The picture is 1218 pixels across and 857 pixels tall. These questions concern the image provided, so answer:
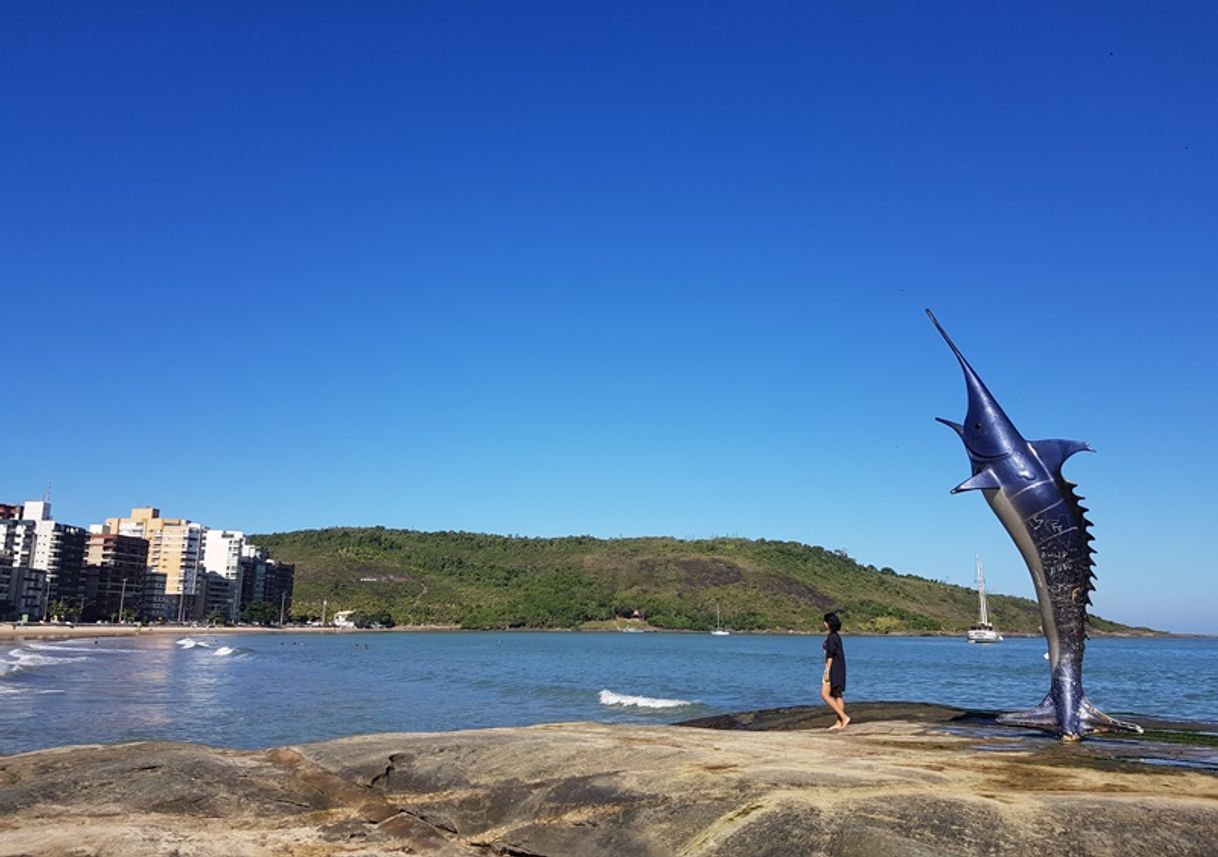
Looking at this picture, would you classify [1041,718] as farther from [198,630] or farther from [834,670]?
[198,630]

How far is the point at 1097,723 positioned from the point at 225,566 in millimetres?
200073

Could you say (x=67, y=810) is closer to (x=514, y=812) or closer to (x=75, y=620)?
(x=514, y=812)

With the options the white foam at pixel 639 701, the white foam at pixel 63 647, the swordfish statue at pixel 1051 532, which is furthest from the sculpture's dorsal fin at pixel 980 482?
the white foam at pixel 63 647

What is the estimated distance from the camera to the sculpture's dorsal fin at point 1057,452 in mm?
15461

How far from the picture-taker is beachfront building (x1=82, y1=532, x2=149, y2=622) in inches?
6688

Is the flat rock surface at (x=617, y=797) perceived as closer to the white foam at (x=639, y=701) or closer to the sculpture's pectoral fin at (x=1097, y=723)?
the sculpture's pectoral fin at (x=1097, y=723)

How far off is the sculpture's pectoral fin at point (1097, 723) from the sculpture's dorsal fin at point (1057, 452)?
3660mm

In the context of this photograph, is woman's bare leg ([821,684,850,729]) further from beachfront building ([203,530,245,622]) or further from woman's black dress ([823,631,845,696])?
beachfront building ([203,530,245,622])

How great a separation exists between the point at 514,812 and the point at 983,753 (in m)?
6.23

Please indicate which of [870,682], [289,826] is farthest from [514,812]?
[870,682]

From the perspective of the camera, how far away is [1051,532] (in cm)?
1557

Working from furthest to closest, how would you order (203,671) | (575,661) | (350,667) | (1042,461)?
(575,661) < (350,667) < (203,671) < (1042,461)

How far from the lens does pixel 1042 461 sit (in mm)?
15531

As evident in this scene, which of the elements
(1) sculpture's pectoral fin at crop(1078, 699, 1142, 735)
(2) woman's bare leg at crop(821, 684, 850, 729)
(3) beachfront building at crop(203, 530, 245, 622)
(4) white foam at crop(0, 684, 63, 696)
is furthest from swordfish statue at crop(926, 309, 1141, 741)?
(3) beachfront building at crop(203, 530, 245, 622)
